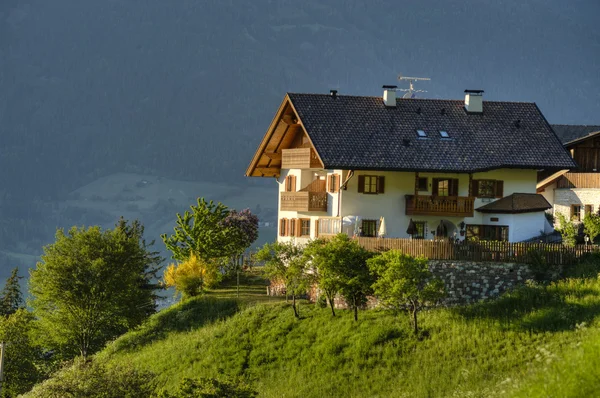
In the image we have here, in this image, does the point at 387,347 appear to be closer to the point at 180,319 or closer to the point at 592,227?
the point at 592,227

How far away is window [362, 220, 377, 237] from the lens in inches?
2009

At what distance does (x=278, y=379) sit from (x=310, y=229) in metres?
17.9

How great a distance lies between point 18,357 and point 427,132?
24238 millimetres

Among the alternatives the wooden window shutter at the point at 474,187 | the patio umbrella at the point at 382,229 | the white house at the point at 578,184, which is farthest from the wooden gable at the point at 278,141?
the white house at the point at 578,184

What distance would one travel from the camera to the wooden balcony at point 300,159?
55219 millimetres

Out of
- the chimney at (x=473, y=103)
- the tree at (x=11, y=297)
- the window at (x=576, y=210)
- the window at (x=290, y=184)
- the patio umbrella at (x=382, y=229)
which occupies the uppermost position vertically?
the chimney at (x=473, y=103)

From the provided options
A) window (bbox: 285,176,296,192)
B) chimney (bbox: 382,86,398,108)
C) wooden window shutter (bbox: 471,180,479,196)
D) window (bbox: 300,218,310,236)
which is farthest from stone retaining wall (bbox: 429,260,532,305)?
window (bbox: 285,176,296,192)

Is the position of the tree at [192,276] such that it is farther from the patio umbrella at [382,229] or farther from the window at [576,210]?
the window at [576,210]

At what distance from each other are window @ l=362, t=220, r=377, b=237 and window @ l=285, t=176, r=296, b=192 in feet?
26.3

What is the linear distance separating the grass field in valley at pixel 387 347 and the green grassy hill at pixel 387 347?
0.15 ft

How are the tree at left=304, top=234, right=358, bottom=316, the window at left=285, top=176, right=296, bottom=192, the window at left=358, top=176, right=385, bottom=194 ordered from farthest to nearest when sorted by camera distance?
A: the window at left=285, top=176, right=296, bottom=192, the window at left=358, top=176, right=385, bottom=194, the tree at left=304, top=234, right=358, bottom=316

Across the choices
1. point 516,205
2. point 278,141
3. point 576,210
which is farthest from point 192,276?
point 576,210

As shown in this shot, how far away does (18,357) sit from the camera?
50.1 meters

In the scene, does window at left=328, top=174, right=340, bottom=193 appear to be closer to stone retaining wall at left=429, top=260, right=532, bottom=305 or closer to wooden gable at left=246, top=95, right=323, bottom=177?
wooden gable at left=246, top=95, right=323, bottom=177
